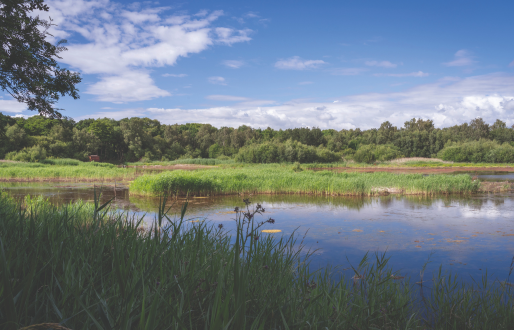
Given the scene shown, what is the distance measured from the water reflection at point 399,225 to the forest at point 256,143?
23.5 m

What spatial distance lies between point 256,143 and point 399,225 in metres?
34.4

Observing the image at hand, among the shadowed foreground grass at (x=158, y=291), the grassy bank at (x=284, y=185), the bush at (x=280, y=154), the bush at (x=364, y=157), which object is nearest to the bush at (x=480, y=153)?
the bush at (x=364, y=157)

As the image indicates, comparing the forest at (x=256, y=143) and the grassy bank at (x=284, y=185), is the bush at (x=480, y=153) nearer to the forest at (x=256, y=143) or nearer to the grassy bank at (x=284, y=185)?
the forest at (x=256, y=143)

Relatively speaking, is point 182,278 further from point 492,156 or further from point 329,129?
point 329,129

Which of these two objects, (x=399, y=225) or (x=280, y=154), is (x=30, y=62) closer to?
(x=399, y=225)

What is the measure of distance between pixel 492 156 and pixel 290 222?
39.4 meters

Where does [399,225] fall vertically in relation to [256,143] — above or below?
below

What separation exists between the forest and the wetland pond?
23.7 m

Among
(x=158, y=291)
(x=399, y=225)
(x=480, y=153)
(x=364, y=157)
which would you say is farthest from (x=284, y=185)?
(x=480, y=153)

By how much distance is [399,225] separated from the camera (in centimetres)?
741

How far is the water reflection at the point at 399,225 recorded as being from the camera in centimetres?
509

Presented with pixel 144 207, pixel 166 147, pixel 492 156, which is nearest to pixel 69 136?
pixel 166 147

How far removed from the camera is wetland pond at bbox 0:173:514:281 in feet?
16.2

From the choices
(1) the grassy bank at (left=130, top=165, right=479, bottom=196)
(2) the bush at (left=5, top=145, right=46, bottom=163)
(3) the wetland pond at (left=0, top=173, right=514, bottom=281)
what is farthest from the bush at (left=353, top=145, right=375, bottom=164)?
(2) the bush at (left=5, top=145, right=46, bottom=163)
